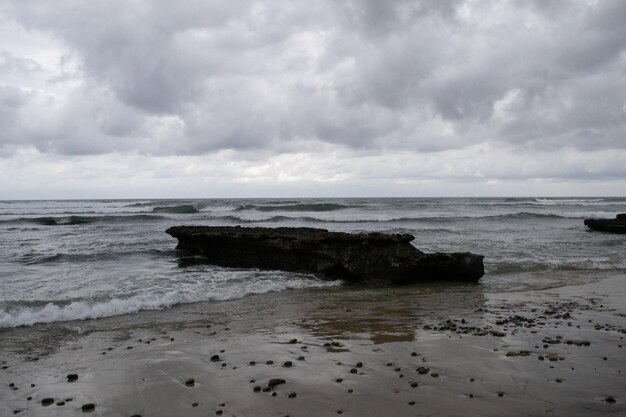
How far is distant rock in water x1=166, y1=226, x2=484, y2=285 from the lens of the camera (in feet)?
35.8

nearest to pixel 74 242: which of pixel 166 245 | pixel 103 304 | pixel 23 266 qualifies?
pixel 166 245

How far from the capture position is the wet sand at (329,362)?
3973 millimetres

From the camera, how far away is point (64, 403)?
411cm

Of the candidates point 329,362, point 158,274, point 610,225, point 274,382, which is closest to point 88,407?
point 274,382

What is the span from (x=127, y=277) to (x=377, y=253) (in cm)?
649

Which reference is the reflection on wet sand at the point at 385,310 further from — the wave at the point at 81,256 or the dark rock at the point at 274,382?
the wave at the point at 81,256

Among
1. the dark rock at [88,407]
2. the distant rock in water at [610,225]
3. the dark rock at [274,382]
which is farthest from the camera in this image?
the distant rock in water at [610,225]

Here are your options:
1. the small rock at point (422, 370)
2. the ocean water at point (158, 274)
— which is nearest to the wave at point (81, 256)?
the ocean water at point (158, 274)

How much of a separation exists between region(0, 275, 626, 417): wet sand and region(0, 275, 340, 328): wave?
0.38m

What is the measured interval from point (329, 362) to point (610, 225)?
24.8 meters

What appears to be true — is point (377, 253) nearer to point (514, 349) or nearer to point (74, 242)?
point (514, 349)

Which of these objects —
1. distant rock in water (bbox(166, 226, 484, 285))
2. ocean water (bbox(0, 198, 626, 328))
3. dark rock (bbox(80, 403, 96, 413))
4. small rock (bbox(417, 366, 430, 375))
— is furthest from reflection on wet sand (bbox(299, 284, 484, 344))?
dark rock (bbox(80, 403, 96, 413))

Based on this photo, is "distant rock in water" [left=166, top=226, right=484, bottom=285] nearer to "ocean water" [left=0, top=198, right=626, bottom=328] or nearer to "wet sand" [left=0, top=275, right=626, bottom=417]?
"ocean water" [left=0, top=198, right=626, bottom=328]

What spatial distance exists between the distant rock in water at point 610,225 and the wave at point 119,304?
20.3 meters
